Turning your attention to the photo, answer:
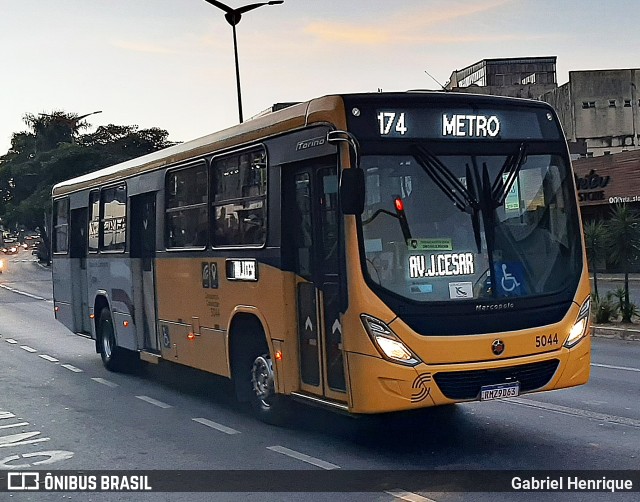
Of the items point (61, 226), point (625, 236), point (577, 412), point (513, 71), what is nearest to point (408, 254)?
point (577, 412)

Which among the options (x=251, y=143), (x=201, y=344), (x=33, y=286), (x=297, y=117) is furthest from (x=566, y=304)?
(x=33, y=286)

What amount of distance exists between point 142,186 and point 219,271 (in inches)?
122

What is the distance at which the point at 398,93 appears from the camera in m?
8.71

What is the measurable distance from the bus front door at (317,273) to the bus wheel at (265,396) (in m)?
0.87

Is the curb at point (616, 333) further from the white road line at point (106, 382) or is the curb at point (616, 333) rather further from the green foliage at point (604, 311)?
the white road line at point (106, 382)

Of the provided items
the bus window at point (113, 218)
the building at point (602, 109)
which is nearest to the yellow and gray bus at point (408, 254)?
the bus window at point (113, 218)

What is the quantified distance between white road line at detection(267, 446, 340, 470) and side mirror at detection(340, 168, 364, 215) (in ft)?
6.99

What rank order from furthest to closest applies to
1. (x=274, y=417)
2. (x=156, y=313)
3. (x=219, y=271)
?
1. (x=156, y=313)
2. (x=219, y=271)
3. (x=274, y=417)

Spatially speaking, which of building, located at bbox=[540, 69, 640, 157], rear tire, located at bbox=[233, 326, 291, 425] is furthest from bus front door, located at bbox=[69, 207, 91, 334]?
building, located at bbox=[540, 69, 640, 157]

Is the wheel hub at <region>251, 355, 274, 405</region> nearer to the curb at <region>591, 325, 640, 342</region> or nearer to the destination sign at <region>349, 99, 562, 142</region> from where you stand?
the destination sign at <region>349, 99, 562, 142</region>

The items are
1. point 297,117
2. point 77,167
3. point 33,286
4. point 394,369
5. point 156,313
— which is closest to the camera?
point 394,369

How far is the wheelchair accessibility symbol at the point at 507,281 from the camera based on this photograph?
852 cm

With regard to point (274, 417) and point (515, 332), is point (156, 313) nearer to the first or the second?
point (274, 417)

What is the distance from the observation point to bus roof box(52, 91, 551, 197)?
8672 millimetres
